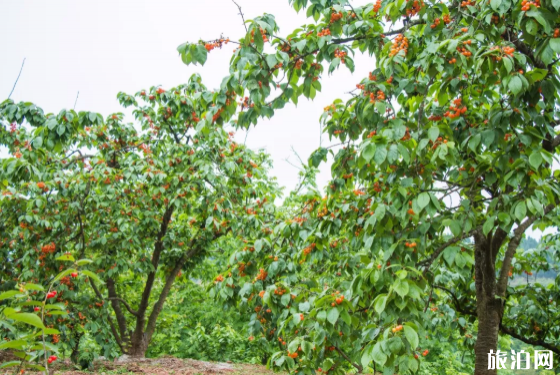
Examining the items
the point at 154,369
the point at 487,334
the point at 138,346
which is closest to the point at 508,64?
the point at 487,334

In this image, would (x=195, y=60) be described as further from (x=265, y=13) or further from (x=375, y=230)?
(x=375, y=230)

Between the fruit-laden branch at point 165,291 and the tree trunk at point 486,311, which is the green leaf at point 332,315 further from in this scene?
the fruit-laden branch at point 165,291

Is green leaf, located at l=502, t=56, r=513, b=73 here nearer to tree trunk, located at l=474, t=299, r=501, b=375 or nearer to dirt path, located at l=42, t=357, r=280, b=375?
tree trunk, located at l=474, t=299, r=501, b=375

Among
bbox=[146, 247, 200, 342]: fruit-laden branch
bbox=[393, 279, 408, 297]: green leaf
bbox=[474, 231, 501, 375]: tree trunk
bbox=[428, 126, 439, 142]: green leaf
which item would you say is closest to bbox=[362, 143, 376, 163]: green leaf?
bbox=[428, 126, 439, 142]: green leaf

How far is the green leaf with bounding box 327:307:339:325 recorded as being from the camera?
2.59 meters

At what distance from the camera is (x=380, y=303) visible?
2240 mm

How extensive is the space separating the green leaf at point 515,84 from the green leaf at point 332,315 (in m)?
1.52

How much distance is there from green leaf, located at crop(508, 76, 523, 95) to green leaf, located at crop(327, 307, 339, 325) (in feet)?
4.99

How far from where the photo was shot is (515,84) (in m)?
2.22

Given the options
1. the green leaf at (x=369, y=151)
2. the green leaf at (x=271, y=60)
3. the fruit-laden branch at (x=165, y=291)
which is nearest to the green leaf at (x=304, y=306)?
the green leaf at (x=369, y=151)

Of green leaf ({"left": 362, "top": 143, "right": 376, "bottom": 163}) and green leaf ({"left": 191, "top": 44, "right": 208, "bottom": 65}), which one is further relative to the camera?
green leaf ({"left": 191, "top": 44, "right": 208, "bottom": 65})

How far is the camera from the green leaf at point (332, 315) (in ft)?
8.50

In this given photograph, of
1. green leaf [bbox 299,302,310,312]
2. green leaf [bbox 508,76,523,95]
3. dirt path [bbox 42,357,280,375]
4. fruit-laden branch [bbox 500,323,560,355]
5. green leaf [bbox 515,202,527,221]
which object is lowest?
dirt path [bbox 42,357,280,375]

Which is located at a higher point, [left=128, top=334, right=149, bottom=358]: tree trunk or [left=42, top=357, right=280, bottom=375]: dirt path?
[left=128, top=334, right=149, bottom=358]: tree trunk
